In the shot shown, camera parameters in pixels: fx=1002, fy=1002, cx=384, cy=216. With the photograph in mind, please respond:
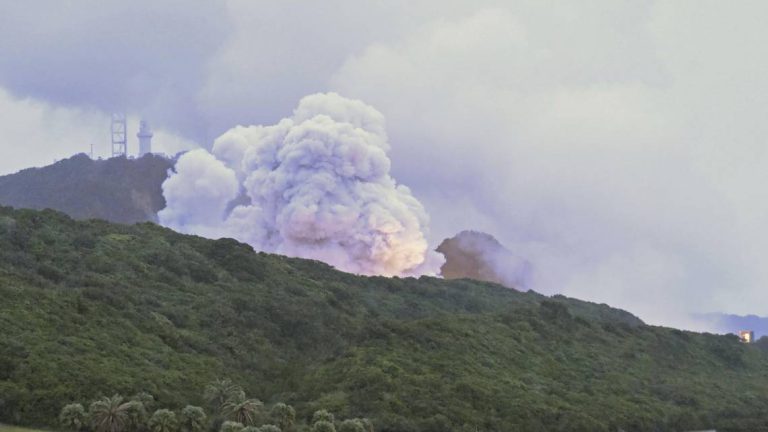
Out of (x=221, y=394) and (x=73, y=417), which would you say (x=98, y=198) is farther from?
(x=73, y=417)

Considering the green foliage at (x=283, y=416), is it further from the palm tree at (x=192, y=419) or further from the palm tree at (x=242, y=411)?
the palm tree at (x=192, y=419)

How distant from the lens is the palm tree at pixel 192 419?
157 ft

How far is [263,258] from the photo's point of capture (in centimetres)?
9344

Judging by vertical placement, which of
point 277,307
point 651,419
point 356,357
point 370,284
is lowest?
point 651,419

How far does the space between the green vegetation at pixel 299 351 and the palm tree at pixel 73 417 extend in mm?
796

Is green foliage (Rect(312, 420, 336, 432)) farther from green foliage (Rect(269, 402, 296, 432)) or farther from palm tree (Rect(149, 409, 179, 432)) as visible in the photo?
palm tree (Rect(149, 409, 179, 432))

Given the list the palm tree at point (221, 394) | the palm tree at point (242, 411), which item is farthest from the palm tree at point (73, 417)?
the palm tree at point (221, 394)

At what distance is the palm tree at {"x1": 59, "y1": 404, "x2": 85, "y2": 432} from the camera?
45188mm

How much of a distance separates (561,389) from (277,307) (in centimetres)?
2350

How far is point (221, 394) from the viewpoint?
2138 inches

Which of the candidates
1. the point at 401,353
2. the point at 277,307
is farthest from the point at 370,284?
the point at 401,353

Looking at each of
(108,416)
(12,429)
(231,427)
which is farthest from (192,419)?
(12,429)

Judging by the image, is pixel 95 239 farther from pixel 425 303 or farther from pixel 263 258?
pixel 425 303

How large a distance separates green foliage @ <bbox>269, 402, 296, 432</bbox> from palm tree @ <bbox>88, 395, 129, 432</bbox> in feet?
27.1
